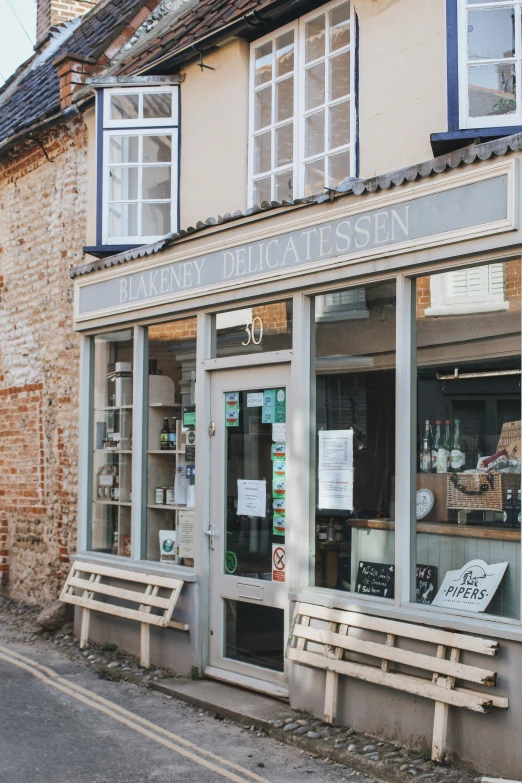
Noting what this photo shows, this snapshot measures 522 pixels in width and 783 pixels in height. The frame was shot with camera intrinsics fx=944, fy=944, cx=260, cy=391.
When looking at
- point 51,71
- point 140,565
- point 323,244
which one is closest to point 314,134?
point 323,244

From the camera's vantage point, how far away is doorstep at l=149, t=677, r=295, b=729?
23.1 feet

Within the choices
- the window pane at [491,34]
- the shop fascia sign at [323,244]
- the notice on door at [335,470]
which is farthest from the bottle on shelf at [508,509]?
the window pane at [491,34]

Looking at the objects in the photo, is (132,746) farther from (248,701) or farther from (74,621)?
(74,621)

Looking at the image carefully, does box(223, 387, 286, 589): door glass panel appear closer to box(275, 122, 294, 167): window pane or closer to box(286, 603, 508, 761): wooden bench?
box(286, 603, 508, 761): wooden bench

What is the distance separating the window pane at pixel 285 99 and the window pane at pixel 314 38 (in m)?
0.28

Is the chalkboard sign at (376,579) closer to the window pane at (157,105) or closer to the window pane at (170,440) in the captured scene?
the window pane at (170,440)

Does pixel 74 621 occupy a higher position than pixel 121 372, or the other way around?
pixel 121 372

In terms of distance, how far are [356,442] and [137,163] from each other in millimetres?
4591

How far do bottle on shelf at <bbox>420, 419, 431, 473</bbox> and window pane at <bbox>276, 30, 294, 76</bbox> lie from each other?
390 centimetres

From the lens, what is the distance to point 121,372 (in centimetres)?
1002

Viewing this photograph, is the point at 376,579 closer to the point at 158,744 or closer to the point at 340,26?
the point at 158,744

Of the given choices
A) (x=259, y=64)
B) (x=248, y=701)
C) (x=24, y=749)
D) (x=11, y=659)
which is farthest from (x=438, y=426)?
(x=11, y=659)

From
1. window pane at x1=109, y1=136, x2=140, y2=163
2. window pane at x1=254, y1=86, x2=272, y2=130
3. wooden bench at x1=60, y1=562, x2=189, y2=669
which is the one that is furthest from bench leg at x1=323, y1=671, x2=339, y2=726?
window pane at x1=109, y1=136, x2=140, y2=163

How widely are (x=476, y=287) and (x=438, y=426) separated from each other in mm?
998
